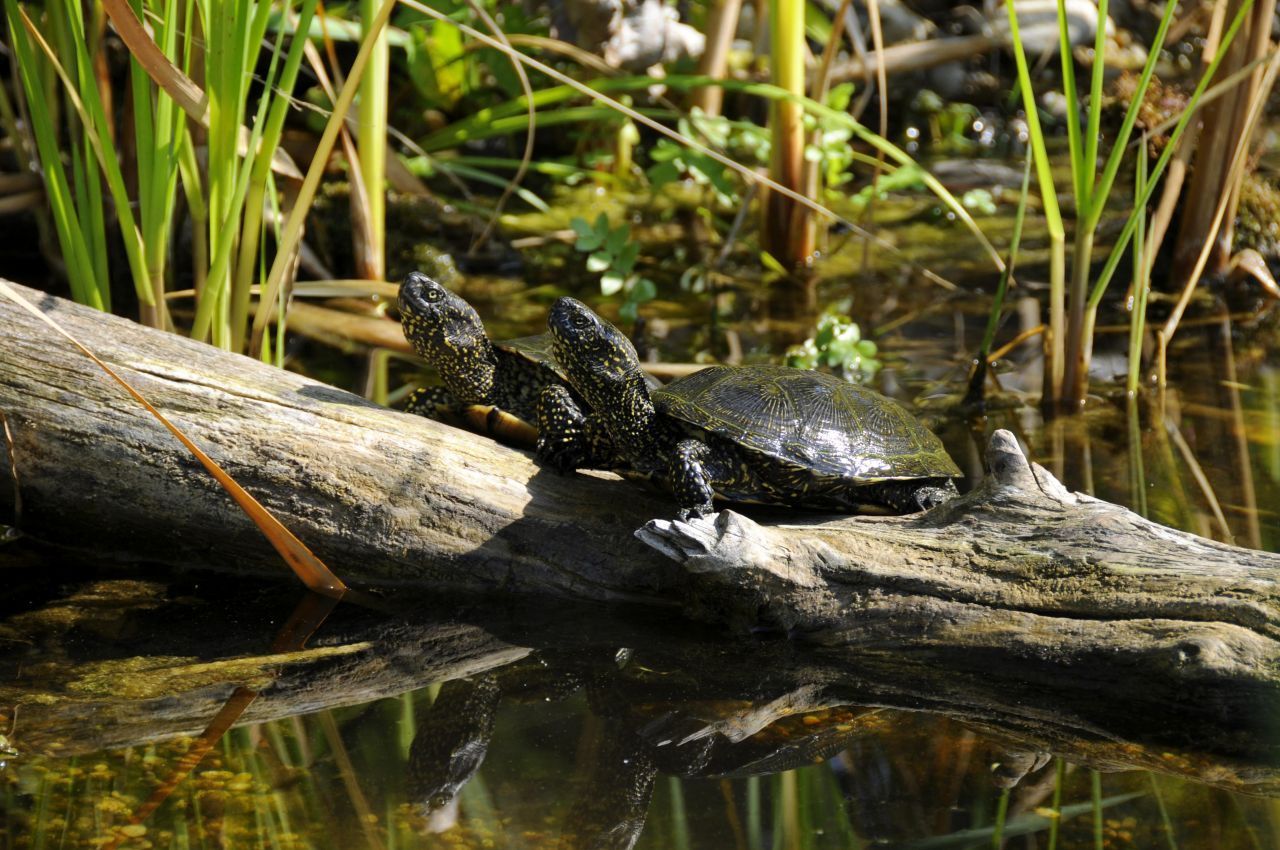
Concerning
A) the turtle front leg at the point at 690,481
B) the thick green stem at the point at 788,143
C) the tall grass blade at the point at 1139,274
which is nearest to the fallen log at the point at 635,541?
the turtle front leg at the point at 690,481

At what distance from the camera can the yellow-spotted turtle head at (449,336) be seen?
366cm

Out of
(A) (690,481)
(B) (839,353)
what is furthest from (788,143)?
(A) (690,481)

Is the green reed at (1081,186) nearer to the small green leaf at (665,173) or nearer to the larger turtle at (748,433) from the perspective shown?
the larger turtle at (748,433)

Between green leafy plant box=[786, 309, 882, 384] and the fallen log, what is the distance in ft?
5.68

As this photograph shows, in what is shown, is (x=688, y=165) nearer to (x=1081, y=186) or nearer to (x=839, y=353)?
(x=839, y=353)

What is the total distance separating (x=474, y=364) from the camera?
3.73 metres

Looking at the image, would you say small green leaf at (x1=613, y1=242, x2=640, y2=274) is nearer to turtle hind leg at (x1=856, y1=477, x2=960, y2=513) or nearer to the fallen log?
the fallen log

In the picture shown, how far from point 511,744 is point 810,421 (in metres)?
1.17

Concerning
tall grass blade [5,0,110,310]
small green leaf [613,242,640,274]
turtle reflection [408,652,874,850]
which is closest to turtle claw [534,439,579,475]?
turtle reflection [408,652,874,850]

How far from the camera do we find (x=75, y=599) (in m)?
3.03

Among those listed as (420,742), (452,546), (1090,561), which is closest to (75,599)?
(452,546)

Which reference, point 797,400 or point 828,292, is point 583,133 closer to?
point 828,292

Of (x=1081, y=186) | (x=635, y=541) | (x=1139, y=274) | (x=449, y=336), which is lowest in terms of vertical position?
(x=635, y=541)

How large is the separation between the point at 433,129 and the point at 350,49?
61 cm
